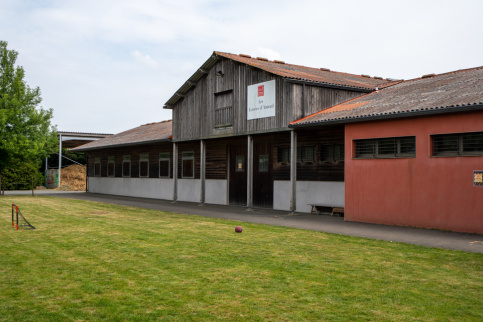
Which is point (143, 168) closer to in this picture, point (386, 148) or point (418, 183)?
point (386, 148)

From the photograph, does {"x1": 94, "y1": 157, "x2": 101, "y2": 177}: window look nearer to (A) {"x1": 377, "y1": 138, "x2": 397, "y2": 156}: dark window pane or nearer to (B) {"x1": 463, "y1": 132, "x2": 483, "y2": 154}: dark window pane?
(A) {"x1": 377, "y1": 138, "x2": 397, "y2": 156}: dark window pane

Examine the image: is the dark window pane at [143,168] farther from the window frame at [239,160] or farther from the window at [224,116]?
the window at [224,116]

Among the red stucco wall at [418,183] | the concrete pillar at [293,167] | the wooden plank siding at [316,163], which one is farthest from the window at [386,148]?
the concrete pillar at [293,167]

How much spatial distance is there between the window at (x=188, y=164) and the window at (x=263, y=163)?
212 inches

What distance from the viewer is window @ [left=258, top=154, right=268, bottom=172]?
21047mm

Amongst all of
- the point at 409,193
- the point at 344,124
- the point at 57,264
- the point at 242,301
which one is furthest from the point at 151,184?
the point at 242,301

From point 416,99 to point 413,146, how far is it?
6.21ft

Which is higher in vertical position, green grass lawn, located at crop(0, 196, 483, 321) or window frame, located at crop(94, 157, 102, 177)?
window frame, located at crop(94, 157, 102, 177)

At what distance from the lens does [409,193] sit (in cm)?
1362

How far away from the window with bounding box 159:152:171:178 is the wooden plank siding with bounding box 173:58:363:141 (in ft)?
11.8

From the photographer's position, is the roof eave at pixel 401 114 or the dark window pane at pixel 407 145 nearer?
the roof eave at pixel 401 114

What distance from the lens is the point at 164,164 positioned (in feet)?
92.3

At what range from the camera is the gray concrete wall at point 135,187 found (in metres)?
27.9

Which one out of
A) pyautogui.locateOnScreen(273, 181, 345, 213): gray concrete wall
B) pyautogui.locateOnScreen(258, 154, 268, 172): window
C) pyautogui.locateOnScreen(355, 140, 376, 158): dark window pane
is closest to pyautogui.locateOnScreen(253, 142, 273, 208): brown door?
pyautogui.locateOnScreen(258, 154, 268, 172): window
